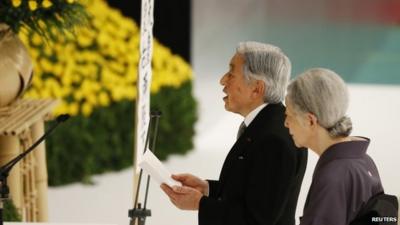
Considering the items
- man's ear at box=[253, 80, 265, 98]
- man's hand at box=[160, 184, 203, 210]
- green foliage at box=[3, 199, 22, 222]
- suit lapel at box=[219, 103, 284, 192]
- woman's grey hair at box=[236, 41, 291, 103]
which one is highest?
woman's grey hair at box=[236, 41, 291, 103]

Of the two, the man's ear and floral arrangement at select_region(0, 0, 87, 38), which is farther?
floral arrangement at select_region(0, 0, 87, 38)

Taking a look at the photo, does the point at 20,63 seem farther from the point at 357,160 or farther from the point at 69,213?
the point at 69,213

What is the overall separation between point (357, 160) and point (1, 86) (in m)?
1.99

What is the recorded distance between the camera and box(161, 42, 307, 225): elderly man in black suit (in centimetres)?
275

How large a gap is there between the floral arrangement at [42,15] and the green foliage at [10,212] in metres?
0.77

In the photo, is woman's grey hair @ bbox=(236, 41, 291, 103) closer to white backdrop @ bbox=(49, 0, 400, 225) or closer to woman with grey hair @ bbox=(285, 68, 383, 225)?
woman with grey hair @ bbox=(285, 68, 383, 225)

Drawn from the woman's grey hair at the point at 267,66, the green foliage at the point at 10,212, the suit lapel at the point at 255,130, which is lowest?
the green foliage at the point at 10,212

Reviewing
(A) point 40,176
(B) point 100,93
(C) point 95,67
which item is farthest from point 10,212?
(C) point 95,67

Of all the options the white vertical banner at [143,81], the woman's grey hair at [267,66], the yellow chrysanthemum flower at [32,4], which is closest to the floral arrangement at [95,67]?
the yellow chrysanthemum flower at [32,4]

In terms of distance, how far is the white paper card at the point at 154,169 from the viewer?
282 cm

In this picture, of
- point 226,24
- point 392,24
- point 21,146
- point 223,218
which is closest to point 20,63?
point 21,146

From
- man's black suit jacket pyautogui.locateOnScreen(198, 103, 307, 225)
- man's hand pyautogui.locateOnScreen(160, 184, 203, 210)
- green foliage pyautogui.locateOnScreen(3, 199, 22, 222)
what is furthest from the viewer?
green foliage pyautogui.locateOnScreen(3, 199, 22, 222)

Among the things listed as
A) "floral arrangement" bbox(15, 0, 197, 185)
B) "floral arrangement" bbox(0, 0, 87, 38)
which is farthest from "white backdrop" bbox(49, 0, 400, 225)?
"floral arrangement" bbox(0, 0, 87, 38)

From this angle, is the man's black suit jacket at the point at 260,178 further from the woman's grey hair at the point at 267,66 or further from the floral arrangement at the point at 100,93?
the floral arrangement at the point at 100,93
